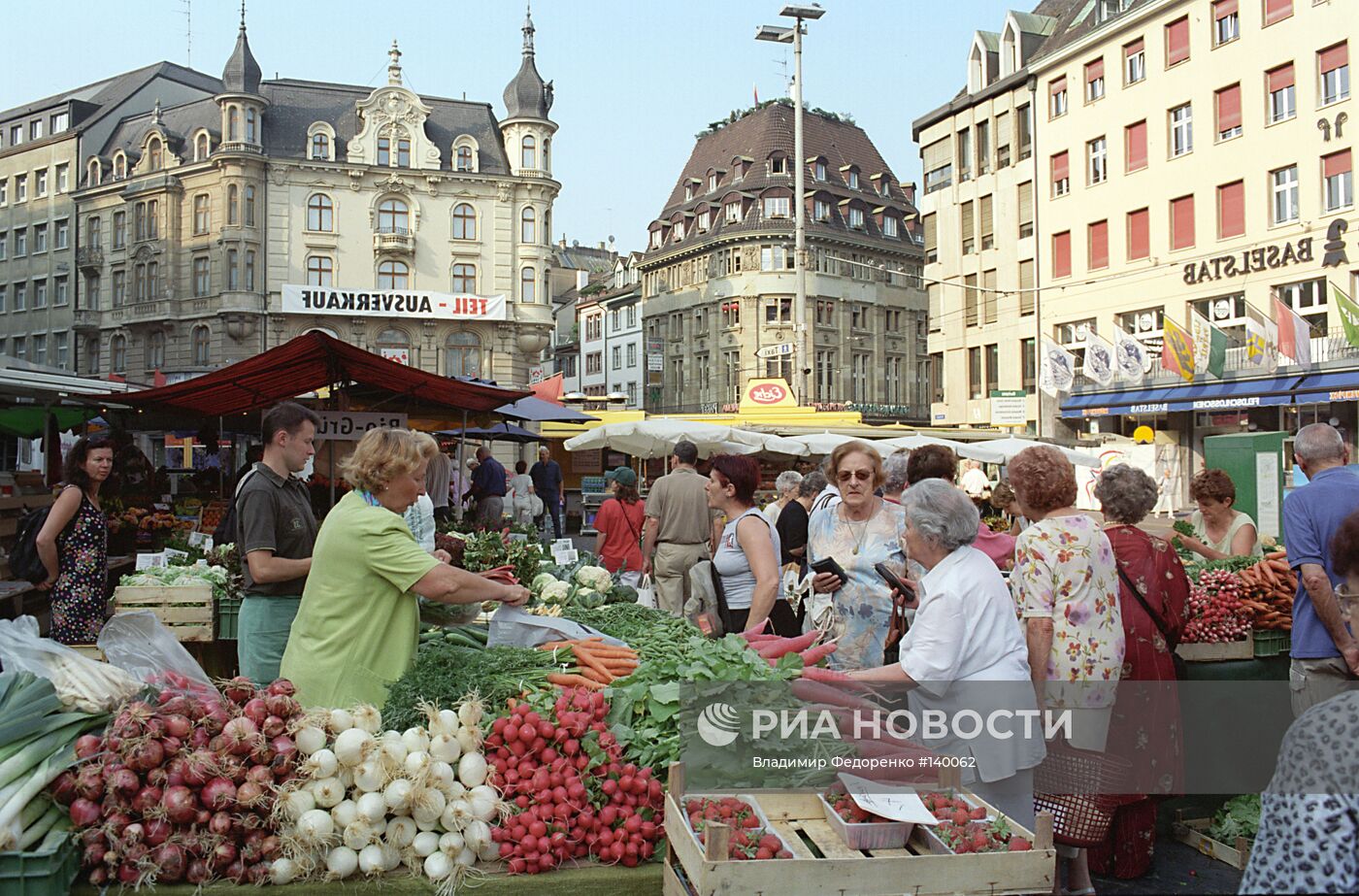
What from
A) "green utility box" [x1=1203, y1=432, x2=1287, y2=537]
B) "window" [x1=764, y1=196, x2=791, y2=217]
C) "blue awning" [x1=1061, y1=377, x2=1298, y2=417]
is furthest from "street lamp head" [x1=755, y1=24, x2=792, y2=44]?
"window" [x1=764, y1=196, x2=791, y2=217]

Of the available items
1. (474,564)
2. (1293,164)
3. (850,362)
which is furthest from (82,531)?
(850,362)

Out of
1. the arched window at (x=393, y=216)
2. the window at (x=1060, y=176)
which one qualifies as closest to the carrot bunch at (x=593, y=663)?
the window at (x=1060, y=176)

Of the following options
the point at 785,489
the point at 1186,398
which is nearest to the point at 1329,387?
the point at 1186,398

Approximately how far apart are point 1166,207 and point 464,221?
29.8 meters

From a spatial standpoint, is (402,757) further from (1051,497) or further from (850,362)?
(850,362)

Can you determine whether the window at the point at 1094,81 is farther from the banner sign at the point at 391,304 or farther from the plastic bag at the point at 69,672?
the plastic bag at the point at 69,672

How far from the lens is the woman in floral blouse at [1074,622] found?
4.11 meters

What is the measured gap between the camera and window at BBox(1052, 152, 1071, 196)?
120 ft

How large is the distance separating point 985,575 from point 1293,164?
2970cm

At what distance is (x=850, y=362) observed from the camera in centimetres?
6600

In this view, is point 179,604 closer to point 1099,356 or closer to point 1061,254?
point 1099,356

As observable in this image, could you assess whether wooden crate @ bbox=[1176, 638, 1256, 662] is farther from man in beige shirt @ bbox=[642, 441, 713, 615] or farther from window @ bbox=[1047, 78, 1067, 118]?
window @ bbox=[1047, 78, 1067, 118]

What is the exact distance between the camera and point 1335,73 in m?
26.8

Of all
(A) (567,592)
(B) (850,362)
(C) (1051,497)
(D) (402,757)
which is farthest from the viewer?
(B) (850,362)
